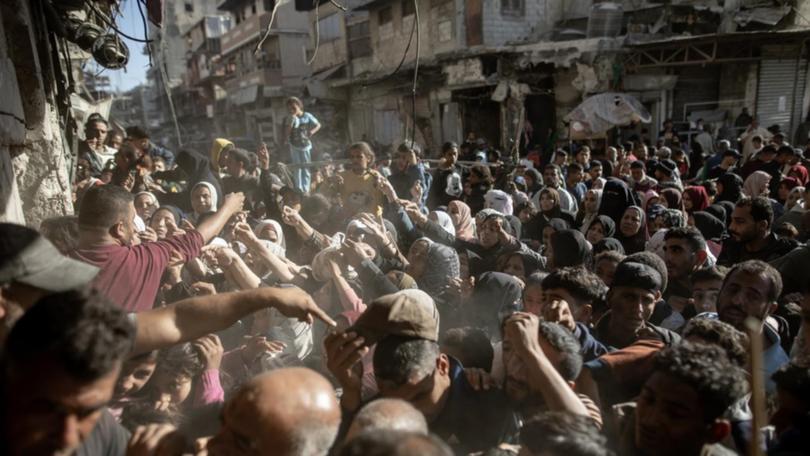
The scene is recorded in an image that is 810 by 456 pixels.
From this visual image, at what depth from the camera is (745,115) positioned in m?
14.2

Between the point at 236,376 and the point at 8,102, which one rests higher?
the point at 8,102

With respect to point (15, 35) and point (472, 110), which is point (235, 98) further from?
point (15, 35)

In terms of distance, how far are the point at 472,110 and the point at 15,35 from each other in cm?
1592

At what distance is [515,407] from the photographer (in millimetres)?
2156

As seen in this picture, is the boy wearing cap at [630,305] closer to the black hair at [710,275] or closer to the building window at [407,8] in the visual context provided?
the black hair at [710,275]

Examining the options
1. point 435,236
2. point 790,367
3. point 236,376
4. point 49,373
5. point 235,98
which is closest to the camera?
point 49,373

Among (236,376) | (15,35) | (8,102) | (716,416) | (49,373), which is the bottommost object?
(236,376)

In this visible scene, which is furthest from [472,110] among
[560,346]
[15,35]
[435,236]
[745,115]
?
[560,346]

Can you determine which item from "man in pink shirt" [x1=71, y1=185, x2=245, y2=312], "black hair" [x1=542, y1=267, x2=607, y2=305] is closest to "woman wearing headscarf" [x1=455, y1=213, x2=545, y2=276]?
"black hair" [x1=542, y1=267, x2=607, y2=305]

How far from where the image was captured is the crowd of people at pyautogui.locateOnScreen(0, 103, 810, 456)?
125 centimetres

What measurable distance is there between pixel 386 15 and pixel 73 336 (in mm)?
22617

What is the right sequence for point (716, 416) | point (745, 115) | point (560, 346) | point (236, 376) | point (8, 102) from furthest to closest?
point (745, 115), point (8, 102), point (236, 376), point (560, 346), point (716, 416)

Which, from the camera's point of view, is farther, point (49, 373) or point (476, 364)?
point (476, 364)

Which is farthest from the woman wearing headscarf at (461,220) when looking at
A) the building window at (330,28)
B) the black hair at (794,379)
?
the building window at (330,28)
